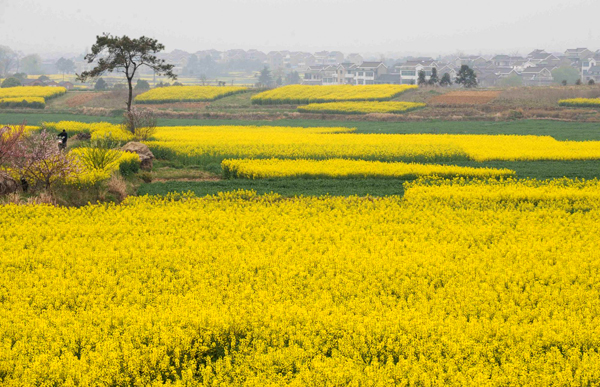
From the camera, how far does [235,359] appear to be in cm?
855

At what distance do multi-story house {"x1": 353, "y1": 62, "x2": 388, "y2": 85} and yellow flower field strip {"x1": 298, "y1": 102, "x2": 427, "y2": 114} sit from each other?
82215 millimetres

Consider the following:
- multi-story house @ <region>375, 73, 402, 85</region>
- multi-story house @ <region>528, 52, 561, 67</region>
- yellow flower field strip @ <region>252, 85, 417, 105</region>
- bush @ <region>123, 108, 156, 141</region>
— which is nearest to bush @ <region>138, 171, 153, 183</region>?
bush @ <region>123, 108, 156, 141</region>

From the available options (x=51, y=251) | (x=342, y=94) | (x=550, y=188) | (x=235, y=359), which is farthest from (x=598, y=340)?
(x=342, y=94)

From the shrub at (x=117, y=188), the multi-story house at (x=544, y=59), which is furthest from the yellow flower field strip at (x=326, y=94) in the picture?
the multi-story house at (x=544, y=59)

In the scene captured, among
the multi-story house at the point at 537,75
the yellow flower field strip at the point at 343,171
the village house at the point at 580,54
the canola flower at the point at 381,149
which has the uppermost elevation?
the village house at the point at 580,54

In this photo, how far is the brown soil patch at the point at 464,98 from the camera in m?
63.8

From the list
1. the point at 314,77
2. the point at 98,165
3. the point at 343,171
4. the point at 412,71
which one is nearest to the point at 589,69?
the point at 412,71

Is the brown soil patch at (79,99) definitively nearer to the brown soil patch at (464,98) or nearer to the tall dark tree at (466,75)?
the brown soil patch at (464,98)

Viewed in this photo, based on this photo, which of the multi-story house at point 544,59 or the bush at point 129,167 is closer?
the bush at point 129,167

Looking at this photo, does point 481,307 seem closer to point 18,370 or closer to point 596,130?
point 18,370

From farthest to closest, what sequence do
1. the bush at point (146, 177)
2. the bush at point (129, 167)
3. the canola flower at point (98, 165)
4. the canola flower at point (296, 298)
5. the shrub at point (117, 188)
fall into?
the bush at point (146, 177)
the bush at point (129, 167)
the shrub at point (117, 188)
the canola flower at point (98, 165)
the canola flower at point (296, 298)

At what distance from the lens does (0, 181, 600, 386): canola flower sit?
8203 millimetres

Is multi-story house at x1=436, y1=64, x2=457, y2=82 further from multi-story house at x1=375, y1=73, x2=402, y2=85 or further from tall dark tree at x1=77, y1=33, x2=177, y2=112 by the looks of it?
tall dark tree at x1=77, y1=33, x2=177, y2=112

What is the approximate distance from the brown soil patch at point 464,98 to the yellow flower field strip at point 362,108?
2.63 meters
